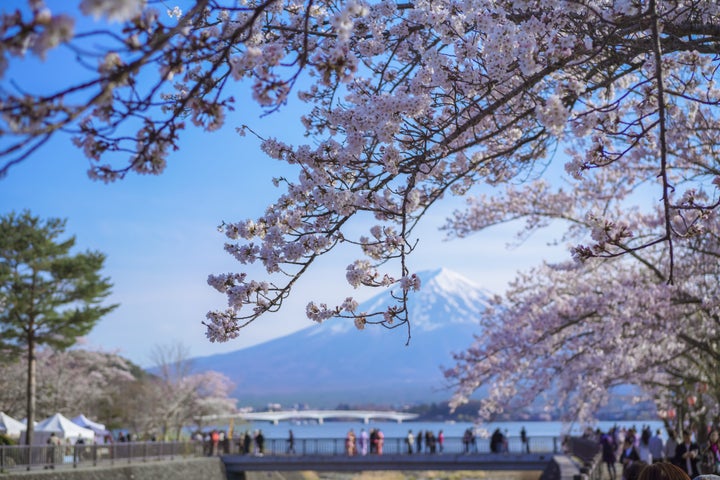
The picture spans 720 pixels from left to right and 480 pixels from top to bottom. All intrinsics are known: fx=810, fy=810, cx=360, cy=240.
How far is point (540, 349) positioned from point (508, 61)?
11370 millimetres

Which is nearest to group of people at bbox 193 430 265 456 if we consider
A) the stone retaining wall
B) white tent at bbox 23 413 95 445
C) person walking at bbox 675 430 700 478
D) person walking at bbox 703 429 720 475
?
the stone retaining wall

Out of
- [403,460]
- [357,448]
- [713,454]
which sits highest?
[713,454]

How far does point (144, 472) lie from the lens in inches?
989

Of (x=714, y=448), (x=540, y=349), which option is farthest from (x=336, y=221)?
(x=540, y=349)

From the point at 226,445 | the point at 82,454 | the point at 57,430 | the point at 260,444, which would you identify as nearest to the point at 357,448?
the point at 260,444

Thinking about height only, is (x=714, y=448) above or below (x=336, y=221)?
below

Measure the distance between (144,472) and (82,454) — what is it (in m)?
2.50

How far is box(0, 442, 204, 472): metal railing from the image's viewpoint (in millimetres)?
20266

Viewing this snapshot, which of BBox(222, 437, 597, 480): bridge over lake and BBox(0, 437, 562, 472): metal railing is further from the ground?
BBox(0, 437, 562, 472): metal railing

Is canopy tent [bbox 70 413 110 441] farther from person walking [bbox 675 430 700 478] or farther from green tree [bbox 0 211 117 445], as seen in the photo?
person walking [bbox 675 430 700 478]

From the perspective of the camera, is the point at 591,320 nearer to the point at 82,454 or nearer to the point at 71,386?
the point at 82,454

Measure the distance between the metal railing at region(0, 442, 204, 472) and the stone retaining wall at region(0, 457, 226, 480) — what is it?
1.13 ft

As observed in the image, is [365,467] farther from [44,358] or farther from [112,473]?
[44,358]

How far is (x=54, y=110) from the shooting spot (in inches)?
112
